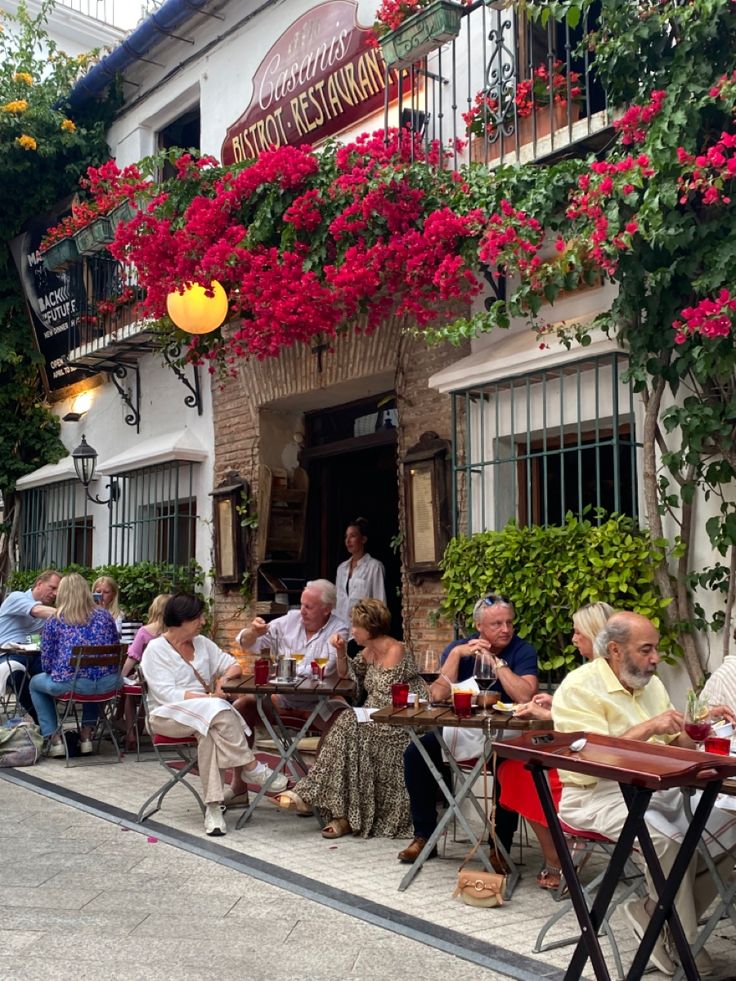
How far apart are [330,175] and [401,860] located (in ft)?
15.3

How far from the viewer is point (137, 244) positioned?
332 inches

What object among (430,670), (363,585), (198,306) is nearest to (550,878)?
(430,670)

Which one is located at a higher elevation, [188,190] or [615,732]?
[188,190]

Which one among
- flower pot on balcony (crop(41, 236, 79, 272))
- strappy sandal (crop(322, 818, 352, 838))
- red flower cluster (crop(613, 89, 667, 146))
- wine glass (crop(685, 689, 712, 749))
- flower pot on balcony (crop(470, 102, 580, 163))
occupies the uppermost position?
flower pot on balcony (crop(41, 236, 79, 272))

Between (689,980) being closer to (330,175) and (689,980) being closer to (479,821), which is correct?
(479,821)

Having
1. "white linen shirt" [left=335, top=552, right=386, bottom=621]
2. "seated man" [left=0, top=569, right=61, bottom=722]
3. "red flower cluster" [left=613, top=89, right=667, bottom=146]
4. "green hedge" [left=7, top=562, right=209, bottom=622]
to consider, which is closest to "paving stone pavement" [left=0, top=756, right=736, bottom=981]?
"white linen shirt" [left=335, top=552, right=386, bottom=621]

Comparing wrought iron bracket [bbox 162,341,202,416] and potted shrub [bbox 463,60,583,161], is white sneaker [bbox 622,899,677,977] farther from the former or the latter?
wrought iron bracket [bbox 162,341,202,416]

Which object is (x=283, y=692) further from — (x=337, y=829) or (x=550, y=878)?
(x=550, y=878)

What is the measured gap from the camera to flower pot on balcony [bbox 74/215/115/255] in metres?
10.4

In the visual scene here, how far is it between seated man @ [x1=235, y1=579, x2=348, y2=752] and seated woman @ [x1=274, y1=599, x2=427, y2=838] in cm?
→ 76

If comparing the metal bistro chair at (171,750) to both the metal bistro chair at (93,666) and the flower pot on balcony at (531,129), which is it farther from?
the flower pot on balcony at (531,129)

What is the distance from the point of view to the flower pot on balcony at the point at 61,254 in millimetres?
11383

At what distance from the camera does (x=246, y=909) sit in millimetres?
4555

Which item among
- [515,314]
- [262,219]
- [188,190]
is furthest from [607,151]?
[188,190]
